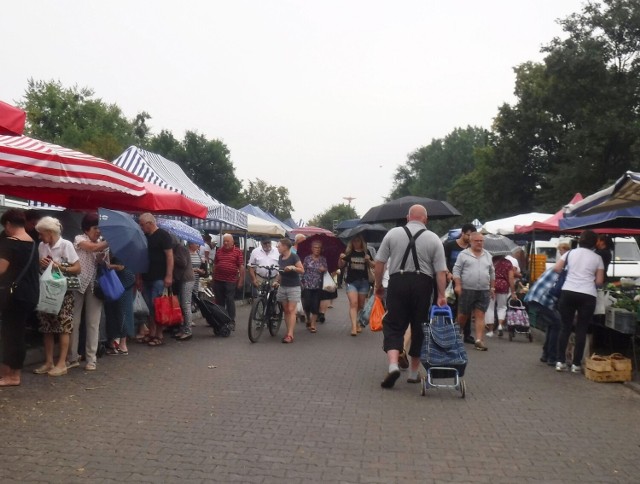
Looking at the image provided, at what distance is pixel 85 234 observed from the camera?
30.4ft

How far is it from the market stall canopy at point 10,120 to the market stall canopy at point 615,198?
628cm

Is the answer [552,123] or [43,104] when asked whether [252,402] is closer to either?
[552,123]

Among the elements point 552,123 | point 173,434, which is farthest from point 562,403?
point 552,123

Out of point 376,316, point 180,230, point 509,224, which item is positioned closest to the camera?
point 376,316

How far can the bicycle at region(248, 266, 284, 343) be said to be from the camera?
12.1m

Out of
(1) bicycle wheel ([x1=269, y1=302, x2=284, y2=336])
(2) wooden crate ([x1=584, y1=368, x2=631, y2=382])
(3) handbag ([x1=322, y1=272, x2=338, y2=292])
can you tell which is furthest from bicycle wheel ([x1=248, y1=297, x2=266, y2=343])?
(2) wooden crate ([x1=584, y1=368, x2=631, y2=382])

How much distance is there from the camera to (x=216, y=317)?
41.8 feet

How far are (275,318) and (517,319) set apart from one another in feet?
14.0

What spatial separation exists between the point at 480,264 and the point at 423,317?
11.0ft

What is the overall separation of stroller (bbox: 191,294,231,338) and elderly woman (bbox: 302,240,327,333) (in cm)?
184

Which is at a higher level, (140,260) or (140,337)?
(140,260)

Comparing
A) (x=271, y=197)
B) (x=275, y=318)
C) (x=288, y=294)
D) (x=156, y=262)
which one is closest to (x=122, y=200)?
(x=156, y=262)

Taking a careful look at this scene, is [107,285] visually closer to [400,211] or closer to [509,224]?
[400,211]

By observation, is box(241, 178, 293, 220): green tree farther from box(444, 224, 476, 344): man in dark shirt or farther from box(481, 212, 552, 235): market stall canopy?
box(444, 224, 476, 344): man in dark shirt
